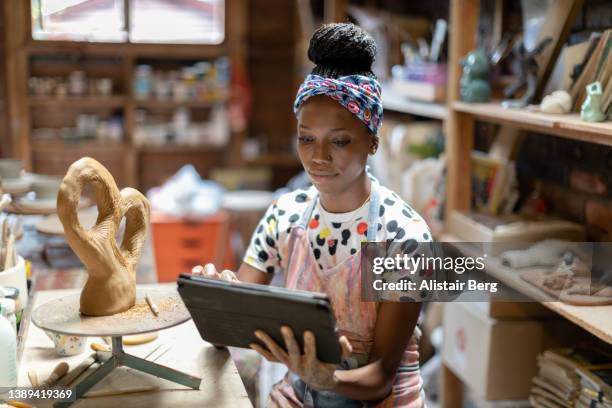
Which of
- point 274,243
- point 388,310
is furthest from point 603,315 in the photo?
point 274,243

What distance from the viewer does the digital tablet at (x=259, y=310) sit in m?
1.33

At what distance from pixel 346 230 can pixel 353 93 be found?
329mm

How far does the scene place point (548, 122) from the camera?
2.24m

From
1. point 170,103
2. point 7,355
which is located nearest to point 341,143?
point 7,355

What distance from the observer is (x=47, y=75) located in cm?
611

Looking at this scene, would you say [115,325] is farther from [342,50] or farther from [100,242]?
[342,50]

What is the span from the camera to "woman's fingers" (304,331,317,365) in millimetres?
1382

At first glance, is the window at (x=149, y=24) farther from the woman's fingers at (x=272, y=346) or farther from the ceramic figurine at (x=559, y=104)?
the woman's fingers at (x=272, y=346)

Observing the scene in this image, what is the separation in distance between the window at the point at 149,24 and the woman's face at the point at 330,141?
442cm

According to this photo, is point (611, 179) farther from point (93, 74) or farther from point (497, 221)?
point (93, 74)

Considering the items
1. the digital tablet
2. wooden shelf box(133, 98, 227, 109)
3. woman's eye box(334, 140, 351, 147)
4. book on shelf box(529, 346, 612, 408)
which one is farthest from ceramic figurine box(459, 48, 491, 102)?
wooden shelf box(133, 98, 227, 109)

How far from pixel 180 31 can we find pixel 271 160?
4.31 ft

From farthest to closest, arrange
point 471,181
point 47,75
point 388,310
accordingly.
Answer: point 47,75 → point 471,181 → point 388,310

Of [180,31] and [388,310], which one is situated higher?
[180,31]
